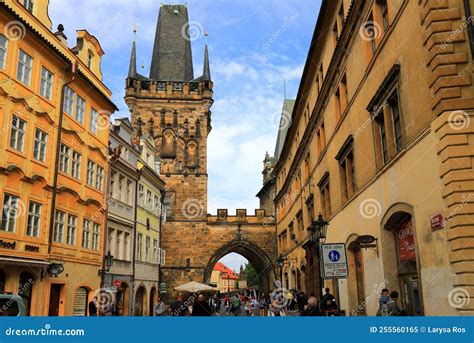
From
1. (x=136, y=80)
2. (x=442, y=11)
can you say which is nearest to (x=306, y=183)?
(x=442, y=11)

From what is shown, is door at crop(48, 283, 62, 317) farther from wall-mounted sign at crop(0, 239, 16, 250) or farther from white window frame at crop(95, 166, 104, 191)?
white window frame at crop(95, 166, 104, 191)

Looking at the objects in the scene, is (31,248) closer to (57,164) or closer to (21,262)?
(21,262)

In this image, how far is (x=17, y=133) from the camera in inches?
628

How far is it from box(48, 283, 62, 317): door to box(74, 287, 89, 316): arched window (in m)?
1.38

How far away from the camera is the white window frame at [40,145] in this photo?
1709 centimetres

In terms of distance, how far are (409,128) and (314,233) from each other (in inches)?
292

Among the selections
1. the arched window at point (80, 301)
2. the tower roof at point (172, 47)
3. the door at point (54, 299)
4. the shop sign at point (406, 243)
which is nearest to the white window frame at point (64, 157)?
the door at point (54, 299)

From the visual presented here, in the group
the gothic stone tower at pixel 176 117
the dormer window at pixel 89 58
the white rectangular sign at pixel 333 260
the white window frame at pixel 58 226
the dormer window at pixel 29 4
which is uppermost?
the gothic stone tower at pixel 176 117

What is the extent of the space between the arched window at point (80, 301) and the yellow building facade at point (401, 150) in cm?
1102

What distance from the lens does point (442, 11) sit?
30.8 feet

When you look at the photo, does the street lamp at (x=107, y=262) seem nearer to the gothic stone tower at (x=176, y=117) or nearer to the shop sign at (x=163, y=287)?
the shop sign at (x=163, y=287)

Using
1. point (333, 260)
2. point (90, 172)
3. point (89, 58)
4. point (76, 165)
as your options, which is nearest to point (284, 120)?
Result: point (89, 58)

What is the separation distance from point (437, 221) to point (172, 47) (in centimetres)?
4863

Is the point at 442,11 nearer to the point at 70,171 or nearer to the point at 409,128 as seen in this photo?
the point at 409,128
